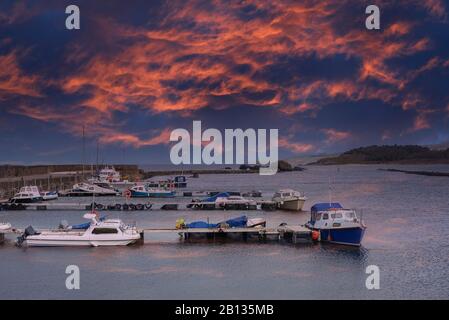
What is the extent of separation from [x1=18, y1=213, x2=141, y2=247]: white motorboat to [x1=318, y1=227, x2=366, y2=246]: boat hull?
15.2 metres

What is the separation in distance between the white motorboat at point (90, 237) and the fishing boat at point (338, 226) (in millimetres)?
14747

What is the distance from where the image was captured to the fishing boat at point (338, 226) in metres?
47.2

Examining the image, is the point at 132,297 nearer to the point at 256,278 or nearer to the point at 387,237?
the point at 256,278

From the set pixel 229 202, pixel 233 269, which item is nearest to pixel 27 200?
pixel 229 202

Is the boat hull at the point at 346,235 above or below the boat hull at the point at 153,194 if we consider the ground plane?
below

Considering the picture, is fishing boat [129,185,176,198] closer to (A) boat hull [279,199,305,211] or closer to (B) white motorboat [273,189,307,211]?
(B) white motorboat [273,189,307,211]

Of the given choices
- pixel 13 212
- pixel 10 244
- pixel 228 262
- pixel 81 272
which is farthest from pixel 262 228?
pixel 13 212

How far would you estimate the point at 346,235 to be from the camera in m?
47.5

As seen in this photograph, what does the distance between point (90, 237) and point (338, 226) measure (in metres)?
19.3

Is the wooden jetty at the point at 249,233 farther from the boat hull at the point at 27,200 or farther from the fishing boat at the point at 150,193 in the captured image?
the fishing boat at the point at 150,193

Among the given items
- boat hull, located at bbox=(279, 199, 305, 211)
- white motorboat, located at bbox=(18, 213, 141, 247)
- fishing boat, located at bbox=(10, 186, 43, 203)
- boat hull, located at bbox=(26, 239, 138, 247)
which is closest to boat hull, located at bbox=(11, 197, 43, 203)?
fishing boat, located at bbox=(10, 186, 43, 203)

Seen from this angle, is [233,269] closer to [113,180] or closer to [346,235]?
[346,235]

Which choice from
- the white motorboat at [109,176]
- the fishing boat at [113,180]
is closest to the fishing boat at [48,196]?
the fishing boat at [113,180]

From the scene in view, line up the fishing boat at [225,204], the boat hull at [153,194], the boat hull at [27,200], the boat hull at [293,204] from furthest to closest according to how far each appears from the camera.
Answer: the boat hull at [153,194] → the boat hull at [27,200] → the fishing boat at [225,204] → the boat hull at [293,204]
